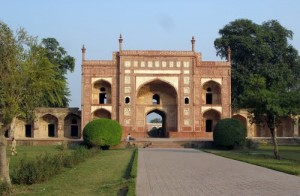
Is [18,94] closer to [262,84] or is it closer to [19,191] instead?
[19,191]

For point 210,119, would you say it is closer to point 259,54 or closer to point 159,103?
point 159,103

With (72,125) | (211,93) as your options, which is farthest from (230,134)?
(72,125)

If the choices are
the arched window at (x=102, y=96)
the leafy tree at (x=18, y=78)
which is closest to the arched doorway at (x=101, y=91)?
the arched window at (x=102, y=96)

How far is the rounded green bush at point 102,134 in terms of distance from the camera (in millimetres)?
30141

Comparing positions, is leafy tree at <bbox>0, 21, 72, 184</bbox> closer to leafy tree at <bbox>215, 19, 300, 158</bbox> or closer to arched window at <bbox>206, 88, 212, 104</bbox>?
arched window at <bbox>206, 88, 212, 104</bbox>

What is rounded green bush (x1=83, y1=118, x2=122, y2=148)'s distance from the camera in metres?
30.1

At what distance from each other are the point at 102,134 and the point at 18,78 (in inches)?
726

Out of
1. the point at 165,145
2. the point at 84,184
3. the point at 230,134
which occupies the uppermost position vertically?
the point at 230,134

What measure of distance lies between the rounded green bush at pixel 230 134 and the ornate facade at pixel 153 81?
9985 mm

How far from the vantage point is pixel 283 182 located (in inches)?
467

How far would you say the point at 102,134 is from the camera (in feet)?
99.5

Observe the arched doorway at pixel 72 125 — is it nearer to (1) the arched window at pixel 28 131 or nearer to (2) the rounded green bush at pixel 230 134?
(1) the arched window at pixel 28 131

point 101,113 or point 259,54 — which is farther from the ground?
point 259,54

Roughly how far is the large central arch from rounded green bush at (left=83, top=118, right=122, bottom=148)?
502 inches
